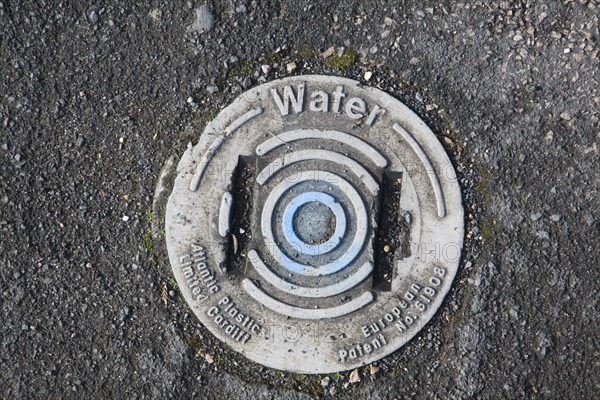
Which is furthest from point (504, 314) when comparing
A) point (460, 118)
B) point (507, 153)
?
point (460, 118)

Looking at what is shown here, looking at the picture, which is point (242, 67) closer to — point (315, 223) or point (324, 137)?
point (324, 137)

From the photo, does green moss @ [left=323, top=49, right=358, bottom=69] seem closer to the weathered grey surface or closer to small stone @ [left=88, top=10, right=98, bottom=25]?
the weathered grey surface

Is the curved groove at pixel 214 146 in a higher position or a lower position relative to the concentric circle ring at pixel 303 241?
higher

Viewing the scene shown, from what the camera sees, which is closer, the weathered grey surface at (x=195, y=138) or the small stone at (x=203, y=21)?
the weathered grey surface at (x=195, y=138)

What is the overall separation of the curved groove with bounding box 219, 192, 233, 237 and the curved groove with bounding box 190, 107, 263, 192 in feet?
0.46

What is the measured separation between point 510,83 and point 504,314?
1.03 meters

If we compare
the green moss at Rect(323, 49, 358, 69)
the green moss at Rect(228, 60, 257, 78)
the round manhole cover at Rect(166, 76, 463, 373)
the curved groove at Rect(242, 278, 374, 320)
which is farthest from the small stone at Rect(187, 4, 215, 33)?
the curved groove at Rect(242, 278, 374, 320)

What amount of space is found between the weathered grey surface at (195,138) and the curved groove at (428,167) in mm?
122

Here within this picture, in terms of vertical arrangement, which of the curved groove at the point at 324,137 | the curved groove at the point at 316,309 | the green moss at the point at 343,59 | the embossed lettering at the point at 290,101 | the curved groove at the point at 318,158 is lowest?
the curved groove at the point at 316,309

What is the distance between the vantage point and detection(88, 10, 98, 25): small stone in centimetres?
285

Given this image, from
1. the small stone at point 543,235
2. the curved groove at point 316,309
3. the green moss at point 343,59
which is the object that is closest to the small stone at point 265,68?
the green moss at point 343,59

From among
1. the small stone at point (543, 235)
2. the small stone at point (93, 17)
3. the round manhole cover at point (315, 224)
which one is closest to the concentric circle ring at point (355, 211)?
the round manhole cover at point (315, 224)

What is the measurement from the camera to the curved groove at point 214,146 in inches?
109

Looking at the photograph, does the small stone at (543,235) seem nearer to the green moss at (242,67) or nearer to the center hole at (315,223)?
the center hole at (315,223)
